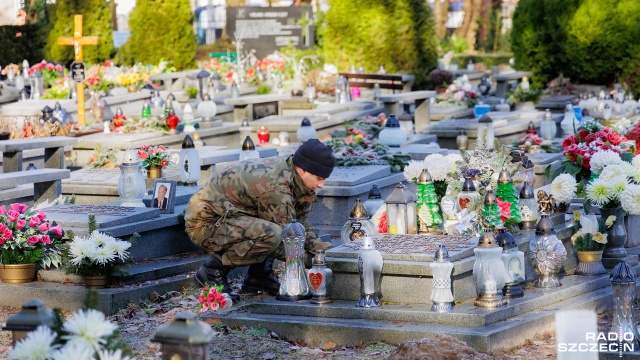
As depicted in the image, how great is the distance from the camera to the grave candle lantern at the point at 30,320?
4.69m

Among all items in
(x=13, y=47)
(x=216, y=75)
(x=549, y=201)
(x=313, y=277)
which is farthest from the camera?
(x=13, y=47)

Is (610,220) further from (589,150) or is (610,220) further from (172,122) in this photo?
(172,122)

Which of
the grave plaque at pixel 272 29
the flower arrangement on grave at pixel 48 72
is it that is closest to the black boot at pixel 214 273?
the flower arrangement on grave at pixel 48 72

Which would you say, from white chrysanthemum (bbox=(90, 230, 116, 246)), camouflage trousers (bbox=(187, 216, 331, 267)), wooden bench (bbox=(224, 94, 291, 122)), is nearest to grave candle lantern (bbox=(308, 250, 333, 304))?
camouflage trousers (bbox=(187, 216, 331, 267))

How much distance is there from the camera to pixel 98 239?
27.8 ft

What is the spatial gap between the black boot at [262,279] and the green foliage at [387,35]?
1755cm

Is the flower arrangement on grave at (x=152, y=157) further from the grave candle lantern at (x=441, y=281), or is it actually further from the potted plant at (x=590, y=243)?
the grave candle lantern at (x=441, y=281)

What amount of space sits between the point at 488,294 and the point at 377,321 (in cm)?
71

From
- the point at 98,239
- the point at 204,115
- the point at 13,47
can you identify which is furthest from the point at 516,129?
A: the point at 13,47

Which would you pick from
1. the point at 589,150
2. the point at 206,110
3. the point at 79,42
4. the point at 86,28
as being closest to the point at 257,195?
the point at 589,150

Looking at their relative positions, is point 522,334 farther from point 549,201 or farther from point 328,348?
point 549,201

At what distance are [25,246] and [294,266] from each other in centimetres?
227

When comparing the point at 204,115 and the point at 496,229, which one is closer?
the point at 496,229

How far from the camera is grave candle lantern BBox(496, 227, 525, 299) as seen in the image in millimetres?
7488
